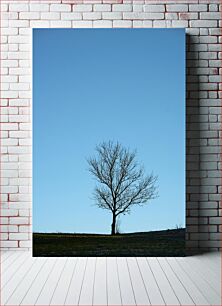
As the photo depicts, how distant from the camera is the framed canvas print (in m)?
6.47

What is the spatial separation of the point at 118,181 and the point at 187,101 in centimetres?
116

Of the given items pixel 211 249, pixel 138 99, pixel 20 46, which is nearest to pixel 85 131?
pixel 138 99

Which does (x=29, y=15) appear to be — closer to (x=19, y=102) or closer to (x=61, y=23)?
(x=61, y=23)

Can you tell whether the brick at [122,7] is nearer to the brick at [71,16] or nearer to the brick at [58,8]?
the brick at [71,16]

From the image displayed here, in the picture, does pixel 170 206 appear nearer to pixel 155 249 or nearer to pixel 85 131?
pixel 155 249

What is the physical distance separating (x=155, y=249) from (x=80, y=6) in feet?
8.97

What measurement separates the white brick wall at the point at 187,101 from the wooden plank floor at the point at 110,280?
1.33ft

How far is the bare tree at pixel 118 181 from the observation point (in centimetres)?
647

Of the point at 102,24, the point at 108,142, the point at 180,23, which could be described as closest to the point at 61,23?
the point at 102,24

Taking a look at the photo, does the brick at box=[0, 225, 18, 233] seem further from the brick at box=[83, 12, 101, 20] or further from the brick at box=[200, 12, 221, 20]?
the brick at box=[200, 12, 221, 20]

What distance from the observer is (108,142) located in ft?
21.3

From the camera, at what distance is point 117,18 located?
22.0 ft

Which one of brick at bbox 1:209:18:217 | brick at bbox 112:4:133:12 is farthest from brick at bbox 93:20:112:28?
brick at bbox 1:209:18:217

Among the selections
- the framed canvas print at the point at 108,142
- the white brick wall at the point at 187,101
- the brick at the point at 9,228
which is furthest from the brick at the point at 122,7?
the brick at the point at 9,228
